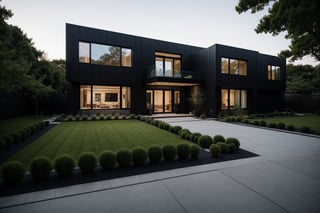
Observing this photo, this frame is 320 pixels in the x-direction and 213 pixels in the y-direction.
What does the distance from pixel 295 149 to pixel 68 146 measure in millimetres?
7430

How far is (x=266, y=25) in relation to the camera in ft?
21.7

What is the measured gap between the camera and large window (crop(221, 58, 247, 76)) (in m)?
15.7

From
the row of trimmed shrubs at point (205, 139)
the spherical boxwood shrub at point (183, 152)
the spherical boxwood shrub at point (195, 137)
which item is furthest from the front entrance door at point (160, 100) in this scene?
the spherical boxwood shrub at point (183, 152)

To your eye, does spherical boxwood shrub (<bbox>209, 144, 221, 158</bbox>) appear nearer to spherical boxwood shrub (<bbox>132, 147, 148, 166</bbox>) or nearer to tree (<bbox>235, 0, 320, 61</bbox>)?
spherical boxwood shrub (<bbox>132, 147, 148, 166</bbox>)

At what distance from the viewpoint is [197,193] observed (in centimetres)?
275

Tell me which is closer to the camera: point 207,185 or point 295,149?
point 207,185

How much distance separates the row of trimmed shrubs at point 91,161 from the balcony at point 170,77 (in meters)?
10.4

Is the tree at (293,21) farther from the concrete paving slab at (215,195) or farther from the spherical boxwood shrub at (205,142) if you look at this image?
the concrete paving slab at (215,195)

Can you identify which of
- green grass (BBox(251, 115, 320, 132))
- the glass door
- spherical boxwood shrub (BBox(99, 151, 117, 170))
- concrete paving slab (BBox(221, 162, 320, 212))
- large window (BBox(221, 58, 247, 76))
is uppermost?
large window (BBox(221, 58, 247, 76))

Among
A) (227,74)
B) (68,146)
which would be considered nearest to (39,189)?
(68,146)

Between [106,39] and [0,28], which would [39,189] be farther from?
[106,39]

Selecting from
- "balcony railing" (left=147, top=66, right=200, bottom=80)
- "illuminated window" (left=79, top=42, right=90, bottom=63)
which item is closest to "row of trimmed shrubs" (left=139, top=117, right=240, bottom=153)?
"balcony railing" (left=147, top=66, right=200, bottom=80)

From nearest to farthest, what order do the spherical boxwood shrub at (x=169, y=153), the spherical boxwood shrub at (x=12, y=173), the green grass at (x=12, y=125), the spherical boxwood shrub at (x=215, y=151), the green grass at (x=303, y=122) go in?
the spherical boxwood shrub at (x=12, y=173), the spherical boxwood shrub at (x=169, y=153), the spherical boxwood shrub at (x=215, y=151), the green grass at (x=12, y=125), the green grass at (x=303, y=122)

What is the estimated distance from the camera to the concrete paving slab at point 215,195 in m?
2.35
